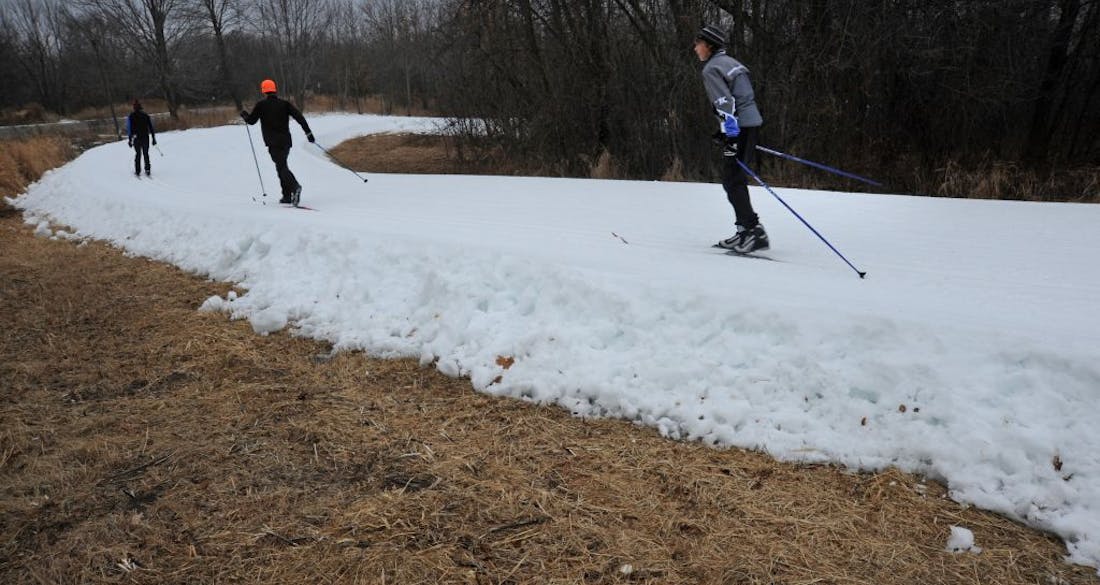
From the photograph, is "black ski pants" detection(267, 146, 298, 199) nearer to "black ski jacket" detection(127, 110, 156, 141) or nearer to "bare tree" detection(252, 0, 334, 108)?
"black ski jacket" detection(127, 110, 156, 141)

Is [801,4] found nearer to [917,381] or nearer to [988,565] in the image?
[917,381]

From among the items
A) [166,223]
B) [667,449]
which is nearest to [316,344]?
[667,449]

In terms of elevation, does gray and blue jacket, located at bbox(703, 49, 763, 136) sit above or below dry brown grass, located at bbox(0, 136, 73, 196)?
above

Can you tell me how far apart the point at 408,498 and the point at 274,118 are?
938 centimetres

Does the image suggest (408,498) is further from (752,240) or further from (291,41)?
(291,41)

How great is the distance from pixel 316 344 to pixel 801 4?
13070mm

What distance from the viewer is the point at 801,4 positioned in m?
14.2

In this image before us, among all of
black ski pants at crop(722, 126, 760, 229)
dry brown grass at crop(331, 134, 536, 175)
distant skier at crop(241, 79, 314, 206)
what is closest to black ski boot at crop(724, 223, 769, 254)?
black ski pants at crop(722, 126, 760, 229)

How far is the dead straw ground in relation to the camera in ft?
9.71

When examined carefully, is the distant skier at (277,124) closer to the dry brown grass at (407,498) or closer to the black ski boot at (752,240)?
the dry brown grass at (407,498)

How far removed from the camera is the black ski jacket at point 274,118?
11.0m

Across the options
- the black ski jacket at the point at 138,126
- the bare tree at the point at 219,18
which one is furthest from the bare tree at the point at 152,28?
the black ski jacket at the point at 138,126

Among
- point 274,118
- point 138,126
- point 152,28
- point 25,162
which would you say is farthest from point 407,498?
point 152,28

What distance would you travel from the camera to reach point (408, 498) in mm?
3461
